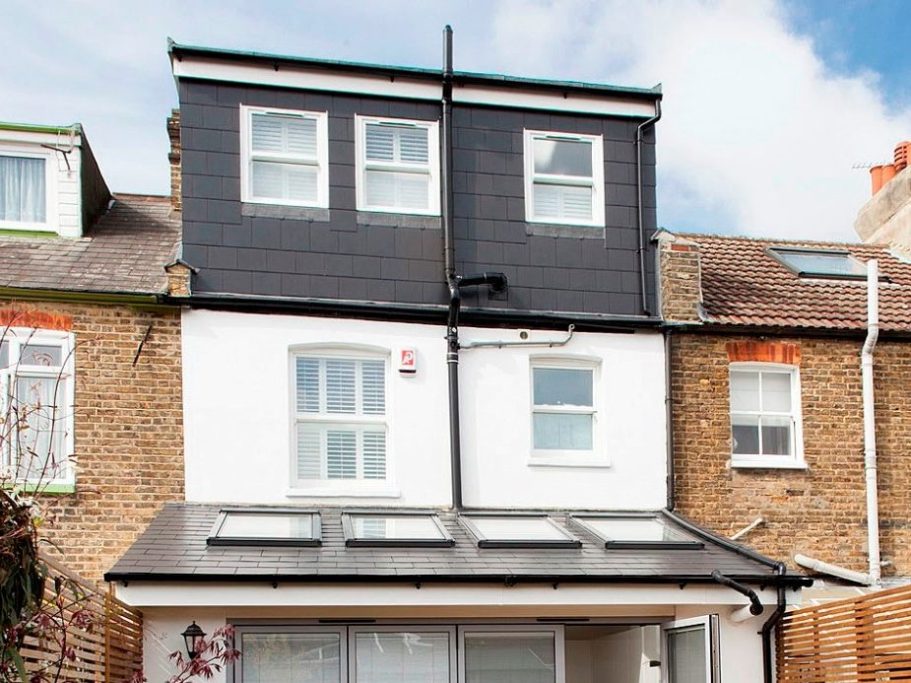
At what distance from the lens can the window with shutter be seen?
1199cm

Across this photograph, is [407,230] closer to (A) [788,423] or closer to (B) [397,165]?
(B) [397,165]

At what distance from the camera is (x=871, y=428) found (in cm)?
1295

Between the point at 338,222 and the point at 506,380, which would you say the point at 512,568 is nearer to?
the point at 506,380

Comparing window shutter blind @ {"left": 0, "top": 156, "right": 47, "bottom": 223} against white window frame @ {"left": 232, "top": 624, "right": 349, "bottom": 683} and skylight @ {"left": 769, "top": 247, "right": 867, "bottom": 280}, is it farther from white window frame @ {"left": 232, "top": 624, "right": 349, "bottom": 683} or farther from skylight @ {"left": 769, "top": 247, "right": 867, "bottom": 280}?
skylight @ {"left": 769, "top": 247, "right": 867, "bottom": 280}

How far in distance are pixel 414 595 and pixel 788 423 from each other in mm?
5316

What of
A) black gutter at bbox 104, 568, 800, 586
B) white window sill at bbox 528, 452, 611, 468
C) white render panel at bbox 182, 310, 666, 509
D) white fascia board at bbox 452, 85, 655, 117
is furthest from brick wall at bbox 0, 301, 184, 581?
white fascia board at bbox 452, 85, 655, 117

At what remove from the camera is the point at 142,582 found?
9508 millimetres

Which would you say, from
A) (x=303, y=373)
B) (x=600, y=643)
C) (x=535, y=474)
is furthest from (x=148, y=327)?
(x=600, y=643)

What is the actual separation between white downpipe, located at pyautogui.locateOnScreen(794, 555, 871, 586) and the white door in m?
1.89

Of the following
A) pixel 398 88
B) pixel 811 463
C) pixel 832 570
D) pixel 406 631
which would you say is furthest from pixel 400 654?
pixel 398 88

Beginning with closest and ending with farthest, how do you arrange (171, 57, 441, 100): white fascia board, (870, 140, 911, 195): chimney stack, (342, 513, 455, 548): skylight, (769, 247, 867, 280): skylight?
1. (342, 513, 455, 548): skylight
2. (171, 57, 441, 100): white fascia board
3. (769, 247, 867, 280): skylight
4. (870, 140, 911, 195): chimney stack

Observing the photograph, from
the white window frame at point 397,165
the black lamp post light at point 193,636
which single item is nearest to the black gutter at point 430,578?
the black lamp post light at point 193,636

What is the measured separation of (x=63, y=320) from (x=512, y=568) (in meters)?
5.07

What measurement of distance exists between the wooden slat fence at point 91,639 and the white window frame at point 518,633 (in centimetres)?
296
